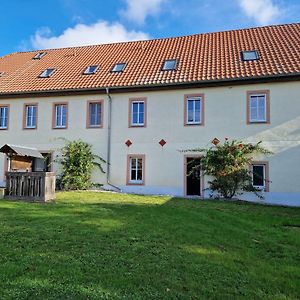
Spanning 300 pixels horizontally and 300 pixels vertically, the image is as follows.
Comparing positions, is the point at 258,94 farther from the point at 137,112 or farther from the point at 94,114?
the point at 94,114

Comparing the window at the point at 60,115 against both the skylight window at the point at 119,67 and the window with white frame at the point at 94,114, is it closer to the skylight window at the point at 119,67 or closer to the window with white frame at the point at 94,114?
the window with white frame at the point at 94,114

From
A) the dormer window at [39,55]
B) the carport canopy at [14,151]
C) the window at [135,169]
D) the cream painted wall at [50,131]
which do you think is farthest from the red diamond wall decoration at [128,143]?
the dormer window at [39,55]

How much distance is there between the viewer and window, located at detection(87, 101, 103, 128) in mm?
19219

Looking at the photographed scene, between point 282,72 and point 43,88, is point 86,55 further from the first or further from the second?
point 282,72

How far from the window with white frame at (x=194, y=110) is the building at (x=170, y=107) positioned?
0.05 m

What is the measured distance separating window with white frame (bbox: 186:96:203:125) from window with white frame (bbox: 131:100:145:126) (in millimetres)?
2413

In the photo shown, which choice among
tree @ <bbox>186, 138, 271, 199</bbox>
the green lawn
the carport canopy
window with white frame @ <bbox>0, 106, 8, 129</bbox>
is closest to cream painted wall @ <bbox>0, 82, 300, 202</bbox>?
tree @ <bbox>186, 138, 271, 199</bbox>

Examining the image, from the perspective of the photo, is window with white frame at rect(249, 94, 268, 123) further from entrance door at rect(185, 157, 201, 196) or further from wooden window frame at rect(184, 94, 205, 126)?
entrance door at rect(185, 157, 201, 196)

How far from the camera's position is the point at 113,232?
24.0 ft

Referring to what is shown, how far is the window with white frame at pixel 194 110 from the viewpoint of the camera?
17.8 metres

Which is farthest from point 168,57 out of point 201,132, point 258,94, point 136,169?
point 136,169

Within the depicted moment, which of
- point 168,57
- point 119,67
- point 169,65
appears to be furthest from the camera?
point 119,67

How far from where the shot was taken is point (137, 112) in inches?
736

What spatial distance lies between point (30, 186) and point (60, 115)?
7781 millimetres
